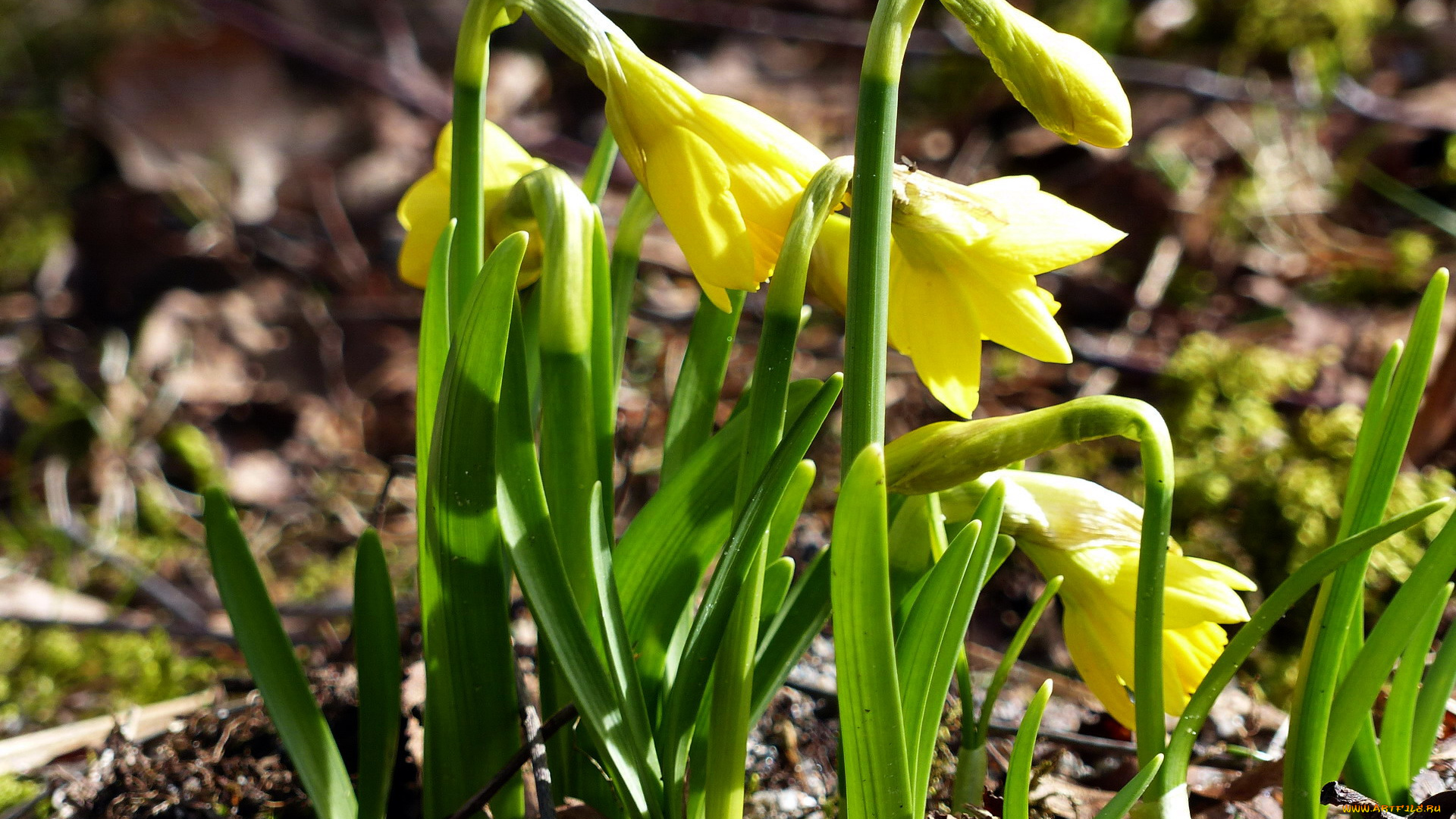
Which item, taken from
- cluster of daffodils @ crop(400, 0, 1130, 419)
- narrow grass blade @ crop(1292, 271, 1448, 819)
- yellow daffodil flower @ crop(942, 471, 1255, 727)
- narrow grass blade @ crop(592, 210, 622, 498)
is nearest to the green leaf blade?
narrow grass blade @ crop(592, 210, 622, 498)

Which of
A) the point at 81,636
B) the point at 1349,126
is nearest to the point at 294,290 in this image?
the point at 81,636

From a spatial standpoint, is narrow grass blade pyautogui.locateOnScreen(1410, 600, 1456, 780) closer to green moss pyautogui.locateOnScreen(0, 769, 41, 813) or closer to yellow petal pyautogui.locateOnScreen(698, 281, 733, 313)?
yellow petal pyautogui.locateOnScreen(698, 281, 733, 313)

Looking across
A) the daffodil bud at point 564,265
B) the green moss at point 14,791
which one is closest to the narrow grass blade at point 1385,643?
the daffodil bud at point 564,265

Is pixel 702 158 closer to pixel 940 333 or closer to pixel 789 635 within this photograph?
pixel 940 333

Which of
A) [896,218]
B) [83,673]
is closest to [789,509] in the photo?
[896,218]

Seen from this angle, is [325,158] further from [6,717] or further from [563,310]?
[563,310]
